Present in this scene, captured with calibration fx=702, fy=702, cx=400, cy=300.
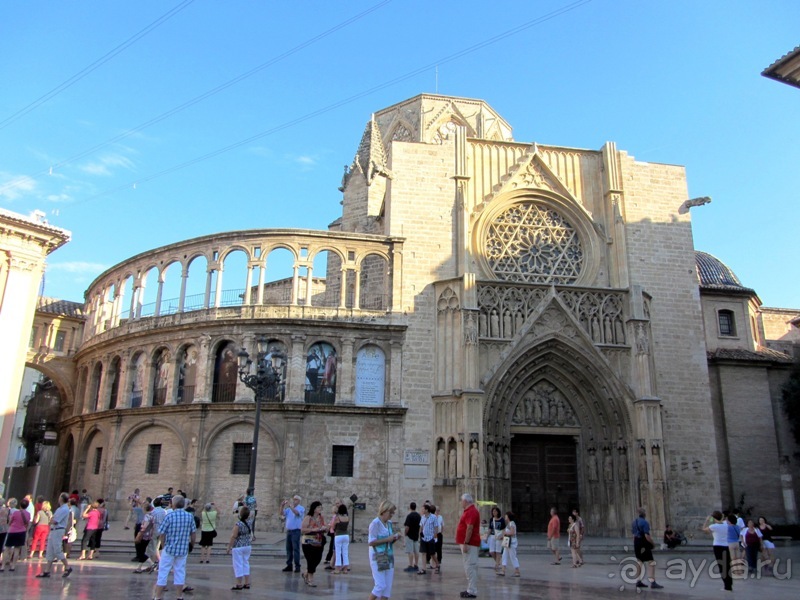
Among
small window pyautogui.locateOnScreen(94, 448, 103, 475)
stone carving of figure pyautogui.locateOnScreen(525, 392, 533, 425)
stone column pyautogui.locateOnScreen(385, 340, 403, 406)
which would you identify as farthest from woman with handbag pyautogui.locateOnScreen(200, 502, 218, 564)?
small window pyautogui.locateOnScreen(94, 448, 103, 475)

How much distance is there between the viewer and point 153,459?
2652cm

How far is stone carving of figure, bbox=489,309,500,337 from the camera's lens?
1018 inches

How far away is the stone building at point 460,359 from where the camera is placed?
24656 millimetres

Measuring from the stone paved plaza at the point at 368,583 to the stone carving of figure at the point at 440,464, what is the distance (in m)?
5.71

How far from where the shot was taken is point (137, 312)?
2931cm

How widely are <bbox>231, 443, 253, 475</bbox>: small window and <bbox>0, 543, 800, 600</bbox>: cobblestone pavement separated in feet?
21.7

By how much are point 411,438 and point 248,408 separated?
5.85 m

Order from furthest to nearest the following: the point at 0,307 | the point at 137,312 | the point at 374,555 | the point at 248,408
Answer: the point at 137,312, the point at 248,408, the point at 0,307, the point at 374,555

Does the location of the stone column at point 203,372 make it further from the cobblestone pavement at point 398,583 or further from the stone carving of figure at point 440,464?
the stone carving of figure at point 440,464

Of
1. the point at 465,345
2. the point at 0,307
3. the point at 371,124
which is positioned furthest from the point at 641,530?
the point at 371,124

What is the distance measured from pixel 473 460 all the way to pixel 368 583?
11045 mm

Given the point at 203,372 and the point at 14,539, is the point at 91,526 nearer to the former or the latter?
the point at 14,539

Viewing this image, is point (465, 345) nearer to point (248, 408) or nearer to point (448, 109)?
point (248, 408)

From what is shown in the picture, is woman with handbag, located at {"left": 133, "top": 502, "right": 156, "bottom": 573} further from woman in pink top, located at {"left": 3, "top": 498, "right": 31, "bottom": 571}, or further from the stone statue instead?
the stone statue
